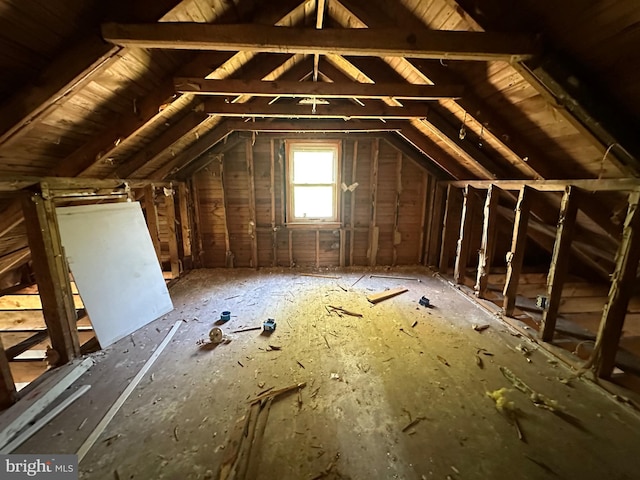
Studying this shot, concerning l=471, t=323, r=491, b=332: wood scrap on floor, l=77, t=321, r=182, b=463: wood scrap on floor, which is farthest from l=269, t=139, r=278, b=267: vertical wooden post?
l=471, t=323, r=491, b=332: wood scrap on floor

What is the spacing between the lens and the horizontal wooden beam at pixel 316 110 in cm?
333

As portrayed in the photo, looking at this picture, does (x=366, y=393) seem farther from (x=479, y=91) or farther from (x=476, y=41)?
(x=479, y=91)

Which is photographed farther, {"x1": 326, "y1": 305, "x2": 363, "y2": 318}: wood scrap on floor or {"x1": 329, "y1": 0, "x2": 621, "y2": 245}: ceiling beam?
{"x1": 326, "y1": 305, "x2": 363, "y2": 318}: wood scrap on floor

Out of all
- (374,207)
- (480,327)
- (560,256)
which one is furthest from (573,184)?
(374,207)

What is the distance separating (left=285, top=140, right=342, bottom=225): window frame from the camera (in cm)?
506

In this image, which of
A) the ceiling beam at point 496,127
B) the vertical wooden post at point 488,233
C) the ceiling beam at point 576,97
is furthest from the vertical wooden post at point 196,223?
the vertical wooden post at point 488,233

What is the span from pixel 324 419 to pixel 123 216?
128 inches

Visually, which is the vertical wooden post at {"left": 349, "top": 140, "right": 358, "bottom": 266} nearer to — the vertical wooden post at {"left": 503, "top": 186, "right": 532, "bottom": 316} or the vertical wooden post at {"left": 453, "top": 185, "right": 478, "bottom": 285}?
the vertical wooden post at {"left": 453, "top": 185, "right": 478, "bottom": 285}

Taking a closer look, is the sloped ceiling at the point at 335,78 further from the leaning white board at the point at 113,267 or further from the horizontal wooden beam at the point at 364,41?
the leaning white board at the point at 113,267

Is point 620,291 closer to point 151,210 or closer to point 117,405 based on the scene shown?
point 117,405

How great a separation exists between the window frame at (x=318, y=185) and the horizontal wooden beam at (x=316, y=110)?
1.38 m

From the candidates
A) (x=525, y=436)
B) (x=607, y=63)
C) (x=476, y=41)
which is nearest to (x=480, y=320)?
(x=525, y=436)

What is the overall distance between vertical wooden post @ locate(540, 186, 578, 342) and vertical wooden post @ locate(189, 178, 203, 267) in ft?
17.5

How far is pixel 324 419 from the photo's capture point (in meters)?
1.86
